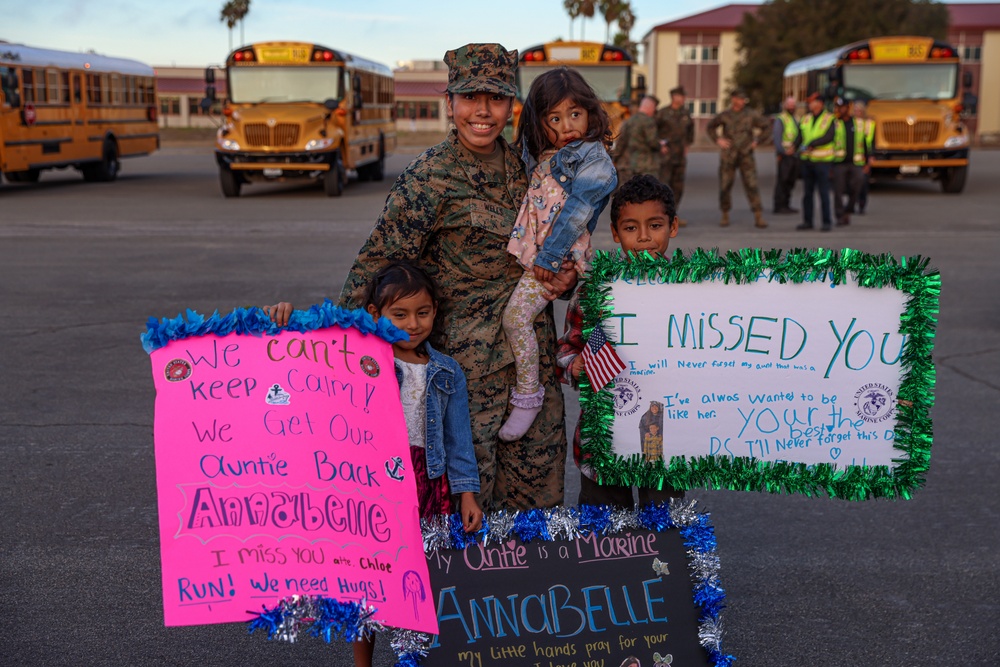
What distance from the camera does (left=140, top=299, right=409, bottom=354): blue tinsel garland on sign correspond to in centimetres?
254

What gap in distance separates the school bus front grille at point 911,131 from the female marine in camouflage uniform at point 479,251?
19.3m

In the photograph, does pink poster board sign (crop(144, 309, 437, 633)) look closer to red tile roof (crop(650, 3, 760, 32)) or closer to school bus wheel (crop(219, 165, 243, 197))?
school bus wheel (crop(219, 165, 243, 197))

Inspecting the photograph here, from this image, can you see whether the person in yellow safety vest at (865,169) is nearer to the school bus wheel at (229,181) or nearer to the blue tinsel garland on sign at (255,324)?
the school bus wheel at (229,181)

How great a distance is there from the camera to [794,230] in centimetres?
1499

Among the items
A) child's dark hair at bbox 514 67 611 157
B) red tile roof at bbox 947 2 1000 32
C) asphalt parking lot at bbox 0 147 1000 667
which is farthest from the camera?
red tile roof at bbox 947 2 1000 32

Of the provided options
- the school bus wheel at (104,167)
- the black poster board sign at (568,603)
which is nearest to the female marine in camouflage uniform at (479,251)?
the black poster board sign at (568,603)

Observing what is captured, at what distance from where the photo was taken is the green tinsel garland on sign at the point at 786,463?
9.48 ft

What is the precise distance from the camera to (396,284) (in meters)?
2.84

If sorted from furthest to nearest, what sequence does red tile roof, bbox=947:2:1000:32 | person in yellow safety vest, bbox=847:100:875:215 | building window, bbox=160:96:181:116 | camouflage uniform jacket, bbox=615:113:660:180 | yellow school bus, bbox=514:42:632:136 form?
building window, bbox=160:96:181:116, red tile roof, bbox=947:2:1000:32, yellow school bus, bbox=514:42:632:136, person in yellow safety vest, bbox=847:100:875:215, camouflage uniform jacket, bbox=615:113:660:180

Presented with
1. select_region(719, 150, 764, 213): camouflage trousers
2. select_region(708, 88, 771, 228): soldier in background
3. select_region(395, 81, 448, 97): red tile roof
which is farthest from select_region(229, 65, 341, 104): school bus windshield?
select_region(395, 81, 448, 97): red tile roof

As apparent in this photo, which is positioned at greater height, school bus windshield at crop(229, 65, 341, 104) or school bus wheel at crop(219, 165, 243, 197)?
school bus windshield at crop(229, 65, 341, 104)

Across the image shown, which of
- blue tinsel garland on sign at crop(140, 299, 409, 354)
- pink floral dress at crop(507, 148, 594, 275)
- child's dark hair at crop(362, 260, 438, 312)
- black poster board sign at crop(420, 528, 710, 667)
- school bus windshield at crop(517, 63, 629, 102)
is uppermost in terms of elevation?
school bus windshield at crop(517, 63, 629, 102)

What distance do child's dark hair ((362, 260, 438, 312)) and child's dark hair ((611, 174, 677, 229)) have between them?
2.25 feet

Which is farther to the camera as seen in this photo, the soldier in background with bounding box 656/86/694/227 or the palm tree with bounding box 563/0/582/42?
the palm tree with bounding box 563/0/582/42
